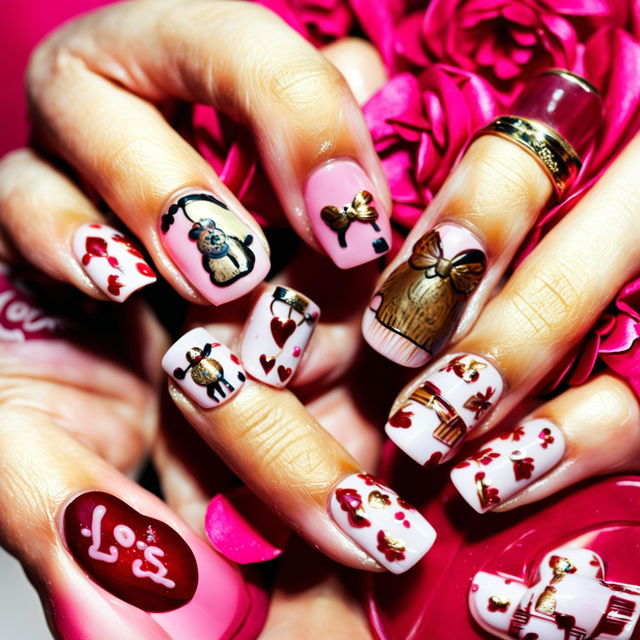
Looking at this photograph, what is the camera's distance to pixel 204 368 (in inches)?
28.9

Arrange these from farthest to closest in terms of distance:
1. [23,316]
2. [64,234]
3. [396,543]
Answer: [23,316], [64,234], [396,543]

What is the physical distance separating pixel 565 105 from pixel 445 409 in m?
0.34

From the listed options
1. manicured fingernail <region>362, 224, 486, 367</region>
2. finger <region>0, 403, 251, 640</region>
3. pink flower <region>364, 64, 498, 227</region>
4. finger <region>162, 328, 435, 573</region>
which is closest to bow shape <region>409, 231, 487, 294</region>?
manicured fingernail <region>362, 224, 486, 367</region>

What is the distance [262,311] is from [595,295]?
0.34 meters

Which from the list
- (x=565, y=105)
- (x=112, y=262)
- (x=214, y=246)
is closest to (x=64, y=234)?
(x=112, y=262)

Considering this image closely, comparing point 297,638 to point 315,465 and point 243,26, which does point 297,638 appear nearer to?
point 315,465

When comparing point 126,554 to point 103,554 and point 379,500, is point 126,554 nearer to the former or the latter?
point 103,554

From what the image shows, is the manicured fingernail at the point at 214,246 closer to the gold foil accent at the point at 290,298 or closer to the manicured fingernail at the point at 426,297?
the gold foil accent at the point at 290,298

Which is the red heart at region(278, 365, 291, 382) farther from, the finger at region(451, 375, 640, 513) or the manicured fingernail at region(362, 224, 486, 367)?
the finger at region(451, 375, 640, 513)

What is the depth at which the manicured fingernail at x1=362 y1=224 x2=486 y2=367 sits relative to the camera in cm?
70

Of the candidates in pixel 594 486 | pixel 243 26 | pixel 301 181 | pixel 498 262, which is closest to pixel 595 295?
pixel 498 262

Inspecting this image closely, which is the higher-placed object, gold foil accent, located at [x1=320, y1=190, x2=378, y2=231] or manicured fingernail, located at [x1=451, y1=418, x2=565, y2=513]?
gold foil accent, located at [x1=320, y1=190, x2=378, y2=231]

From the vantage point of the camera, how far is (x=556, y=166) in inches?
28.9

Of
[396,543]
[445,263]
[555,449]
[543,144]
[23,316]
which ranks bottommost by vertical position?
[23,316]
